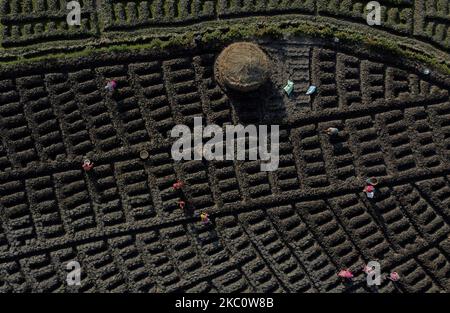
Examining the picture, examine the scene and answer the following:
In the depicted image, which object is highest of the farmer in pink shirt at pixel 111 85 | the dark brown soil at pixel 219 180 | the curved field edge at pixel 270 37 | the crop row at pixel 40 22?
the crop row at pixel 40 22

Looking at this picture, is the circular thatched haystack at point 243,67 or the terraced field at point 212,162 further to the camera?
the terraced field at point 212,162

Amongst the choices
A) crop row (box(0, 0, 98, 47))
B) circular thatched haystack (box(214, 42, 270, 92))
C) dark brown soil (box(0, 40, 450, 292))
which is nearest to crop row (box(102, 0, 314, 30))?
crop row (box(0, 0, 98, 47))

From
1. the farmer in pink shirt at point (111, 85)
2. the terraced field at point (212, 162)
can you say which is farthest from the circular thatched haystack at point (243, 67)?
the farmer in pink shirt at point (111, 85)

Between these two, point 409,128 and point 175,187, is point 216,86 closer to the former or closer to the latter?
point 175,187

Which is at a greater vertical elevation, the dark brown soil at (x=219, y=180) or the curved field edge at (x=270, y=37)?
the curved field edge at (x=270, y=37)

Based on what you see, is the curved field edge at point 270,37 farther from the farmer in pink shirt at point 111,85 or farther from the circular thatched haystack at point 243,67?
the farmer in pink shirt at point 111,85

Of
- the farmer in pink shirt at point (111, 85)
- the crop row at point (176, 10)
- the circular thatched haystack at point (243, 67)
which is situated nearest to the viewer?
the circular thatched haystack at point (243, 67)

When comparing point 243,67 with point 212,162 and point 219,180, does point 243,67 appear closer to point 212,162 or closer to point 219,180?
point 212,162
